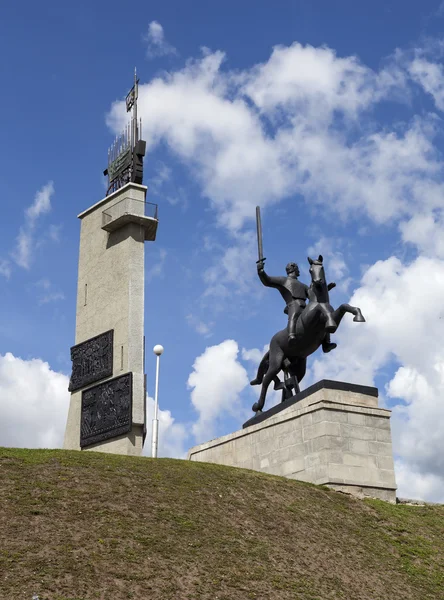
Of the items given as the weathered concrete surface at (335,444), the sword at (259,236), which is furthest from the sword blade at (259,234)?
the weathered concrete surface at (335,444)

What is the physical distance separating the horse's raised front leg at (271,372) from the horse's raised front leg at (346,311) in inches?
77.5

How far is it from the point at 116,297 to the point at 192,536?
623 inches

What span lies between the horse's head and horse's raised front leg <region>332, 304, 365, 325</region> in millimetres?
740

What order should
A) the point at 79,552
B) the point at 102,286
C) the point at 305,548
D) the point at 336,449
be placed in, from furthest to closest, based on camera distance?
the point at 102,286 < the point at 336,449 < the point at 305,548 < the point at 79,552

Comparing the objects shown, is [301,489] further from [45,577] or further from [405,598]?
[45,577]

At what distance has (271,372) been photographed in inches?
806

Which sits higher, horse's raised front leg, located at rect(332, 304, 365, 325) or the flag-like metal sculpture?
the flag-like metal sculpture

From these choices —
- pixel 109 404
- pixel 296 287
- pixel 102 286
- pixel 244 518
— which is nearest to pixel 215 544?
pixel 244 518

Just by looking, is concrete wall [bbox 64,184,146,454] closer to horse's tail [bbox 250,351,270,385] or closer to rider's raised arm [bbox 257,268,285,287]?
horse's tail [bbox 250,351,270,385]

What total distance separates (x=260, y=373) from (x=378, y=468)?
473 cm

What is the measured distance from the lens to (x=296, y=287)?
66.8 ft

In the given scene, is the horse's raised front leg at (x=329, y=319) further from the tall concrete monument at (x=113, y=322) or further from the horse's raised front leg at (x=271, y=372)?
the tall concrete monument at (x=113, y=322)

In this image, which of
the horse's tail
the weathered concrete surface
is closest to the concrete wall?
the horse's tail

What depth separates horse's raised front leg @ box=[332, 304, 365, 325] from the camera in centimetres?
1819
